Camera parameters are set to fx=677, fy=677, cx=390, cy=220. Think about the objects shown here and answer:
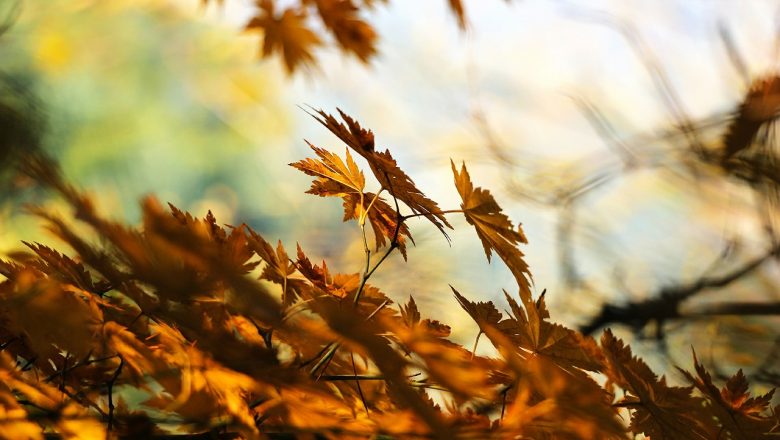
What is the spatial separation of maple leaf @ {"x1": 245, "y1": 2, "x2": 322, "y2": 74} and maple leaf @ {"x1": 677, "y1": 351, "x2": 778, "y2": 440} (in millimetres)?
1126

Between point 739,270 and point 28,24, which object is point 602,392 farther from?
point 28,24

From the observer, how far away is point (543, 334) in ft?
1.37

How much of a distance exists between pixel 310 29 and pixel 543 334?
1.16 meters

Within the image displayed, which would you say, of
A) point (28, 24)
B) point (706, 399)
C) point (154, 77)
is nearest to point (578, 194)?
point (706, 399)

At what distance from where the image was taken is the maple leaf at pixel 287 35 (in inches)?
55.0

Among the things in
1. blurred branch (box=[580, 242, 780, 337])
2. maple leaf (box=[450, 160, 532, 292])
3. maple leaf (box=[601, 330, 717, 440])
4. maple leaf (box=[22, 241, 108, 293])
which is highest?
maple leaf (box=[22, 241, 108, 293])

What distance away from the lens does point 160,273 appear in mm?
280

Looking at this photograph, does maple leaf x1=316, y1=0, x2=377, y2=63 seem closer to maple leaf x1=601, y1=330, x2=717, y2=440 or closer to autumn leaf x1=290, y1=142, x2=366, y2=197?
autumn leaf x1=290, y1=142, x2=366, y2=197

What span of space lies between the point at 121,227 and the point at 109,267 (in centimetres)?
4

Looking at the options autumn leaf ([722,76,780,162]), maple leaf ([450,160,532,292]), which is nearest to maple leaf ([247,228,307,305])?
maple leaf ([450,160,532,292])

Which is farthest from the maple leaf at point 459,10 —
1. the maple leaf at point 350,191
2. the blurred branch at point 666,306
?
the maple leaf at point 350,191

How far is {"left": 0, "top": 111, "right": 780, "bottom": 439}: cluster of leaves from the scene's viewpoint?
0.30m

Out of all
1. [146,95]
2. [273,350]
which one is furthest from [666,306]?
[146,95]

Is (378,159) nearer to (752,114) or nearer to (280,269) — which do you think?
(280,269)
